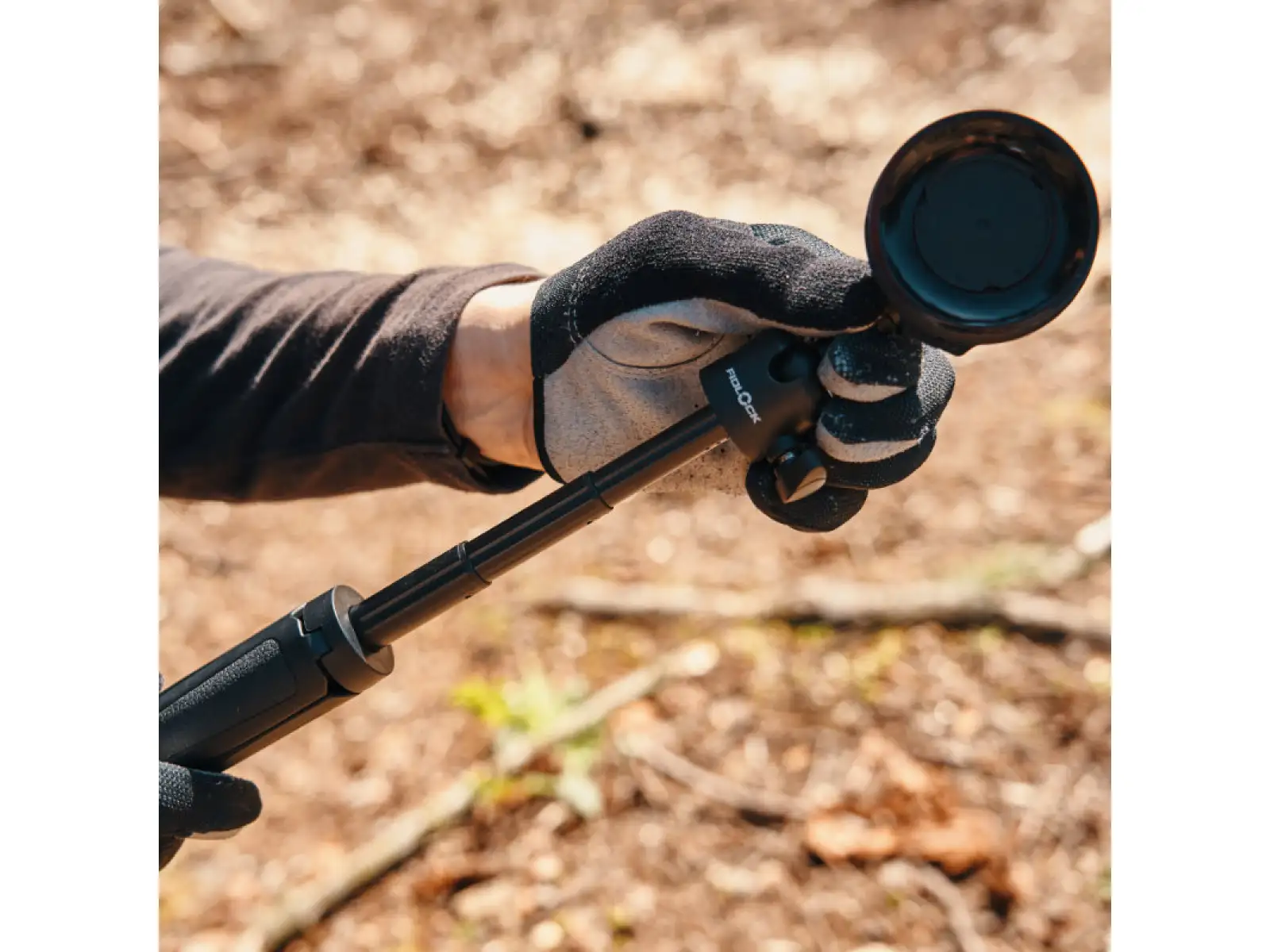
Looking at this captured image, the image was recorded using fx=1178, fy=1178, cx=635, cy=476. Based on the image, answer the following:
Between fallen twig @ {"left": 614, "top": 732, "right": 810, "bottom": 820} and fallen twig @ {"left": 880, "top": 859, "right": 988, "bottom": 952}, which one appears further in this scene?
fallen twig @ {"left": 614, "top": 732, "right": 810, "bottom": 820}

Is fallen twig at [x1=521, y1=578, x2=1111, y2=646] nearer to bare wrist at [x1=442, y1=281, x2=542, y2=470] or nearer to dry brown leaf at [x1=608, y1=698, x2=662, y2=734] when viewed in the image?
dry brown leaf at [x1=608, y1=698, x2=662, y2=734]

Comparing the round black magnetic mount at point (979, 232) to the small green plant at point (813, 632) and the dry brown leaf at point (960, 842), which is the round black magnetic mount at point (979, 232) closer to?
the dry brown leaf at point (960, 842)

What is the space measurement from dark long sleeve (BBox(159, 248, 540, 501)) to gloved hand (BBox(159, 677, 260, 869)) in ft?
2.08

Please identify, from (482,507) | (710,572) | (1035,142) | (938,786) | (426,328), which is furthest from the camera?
(482,507)

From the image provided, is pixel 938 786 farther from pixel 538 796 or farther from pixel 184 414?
pixel 184 414

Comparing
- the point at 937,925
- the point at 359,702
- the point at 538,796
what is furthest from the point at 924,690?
the point at 359,702

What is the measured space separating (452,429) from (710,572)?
168cm

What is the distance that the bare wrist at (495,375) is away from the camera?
200 centimetres

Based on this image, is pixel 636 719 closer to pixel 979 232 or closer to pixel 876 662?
pixel 876 662

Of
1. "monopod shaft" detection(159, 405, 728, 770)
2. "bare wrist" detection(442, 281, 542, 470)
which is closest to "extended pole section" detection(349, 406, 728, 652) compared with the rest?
"monopod shaft" detection(159, 405, 728, 770)

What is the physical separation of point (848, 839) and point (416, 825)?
103 centimetres

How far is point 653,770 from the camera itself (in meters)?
2.96

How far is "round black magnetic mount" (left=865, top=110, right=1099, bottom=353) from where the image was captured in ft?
4.47

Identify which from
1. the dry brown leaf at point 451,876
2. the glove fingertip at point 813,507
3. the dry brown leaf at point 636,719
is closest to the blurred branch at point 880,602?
the dry brown leaf at point 636,719
